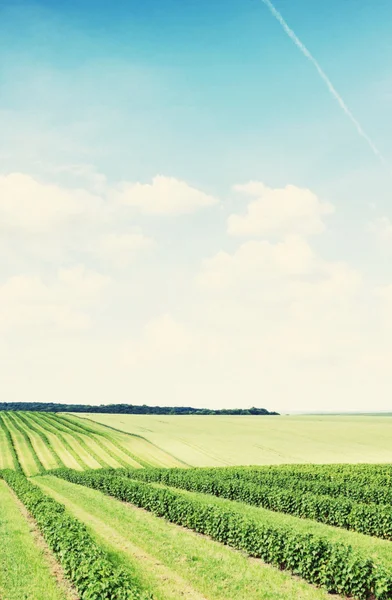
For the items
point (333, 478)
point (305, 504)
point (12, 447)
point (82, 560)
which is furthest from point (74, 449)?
point (82, 560)

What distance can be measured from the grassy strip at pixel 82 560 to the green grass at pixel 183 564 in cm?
173

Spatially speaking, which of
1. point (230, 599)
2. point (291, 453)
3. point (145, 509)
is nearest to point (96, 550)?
point (230, 599)

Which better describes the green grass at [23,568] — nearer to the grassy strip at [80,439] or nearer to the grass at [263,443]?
the grassy strip at [80,439]

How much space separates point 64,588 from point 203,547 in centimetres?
741

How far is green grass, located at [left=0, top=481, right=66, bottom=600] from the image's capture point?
16641mm

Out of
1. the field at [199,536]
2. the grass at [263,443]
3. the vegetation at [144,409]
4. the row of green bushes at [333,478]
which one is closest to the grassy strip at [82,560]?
the field at [199,536]

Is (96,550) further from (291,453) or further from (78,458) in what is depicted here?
(291,453)

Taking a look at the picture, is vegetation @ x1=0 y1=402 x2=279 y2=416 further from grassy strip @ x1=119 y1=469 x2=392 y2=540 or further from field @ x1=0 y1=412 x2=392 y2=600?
grassy strip @ x1=119 y1=469 x2=392 y2=540

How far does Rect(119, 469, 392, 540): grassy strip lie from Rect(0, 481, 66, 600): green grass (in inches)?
597

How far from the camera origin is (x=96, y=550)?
1784 centimetres

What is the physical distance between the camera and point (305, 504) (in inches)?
1198

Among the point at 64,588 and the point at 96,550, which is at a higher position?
the point at 96,550

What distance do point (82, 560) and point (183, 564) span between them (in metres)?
4.90

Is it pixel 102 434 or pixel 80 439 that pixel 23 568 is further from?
pixel 102 434
